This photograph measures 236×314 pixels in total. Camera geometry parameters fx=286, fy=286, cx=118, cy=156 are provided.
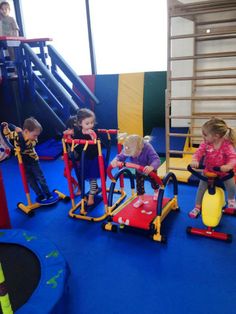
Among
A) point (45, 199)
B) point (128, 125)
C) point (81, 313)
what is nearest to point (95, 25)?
point (128, 125)

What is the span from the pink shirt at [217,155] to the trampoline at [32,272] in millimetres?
1636

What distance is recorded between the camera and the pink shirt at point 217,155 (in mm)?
2719

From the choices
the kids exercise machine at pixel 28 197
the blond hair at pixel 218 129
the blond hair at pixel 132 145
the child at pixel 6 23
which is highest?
the child at pixel 6 23

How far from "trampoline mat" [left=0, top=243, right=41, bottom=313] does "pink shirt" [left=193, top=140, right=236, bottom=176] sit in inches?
69.5

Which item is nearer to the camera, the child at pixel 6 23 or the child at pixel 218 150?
the child at pixel 218 150

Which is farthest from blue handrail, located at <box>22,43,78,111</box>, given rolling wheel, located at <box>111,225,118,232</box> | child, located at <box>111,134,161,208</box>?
rolling wheel, located at <box>111,225,118,232</box>

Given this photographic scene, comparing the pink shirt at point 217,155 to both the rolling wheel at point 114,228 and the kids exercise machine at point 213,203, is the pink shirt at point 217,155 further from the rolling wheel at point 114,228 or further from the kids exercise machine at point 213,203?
the rolling wheel at point 114,228

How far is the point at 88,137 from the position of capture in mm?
3211

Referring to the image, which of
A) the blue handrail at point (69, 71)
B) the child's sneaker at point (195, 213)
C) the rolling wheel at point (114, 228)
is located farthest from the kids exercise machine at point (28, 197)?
the blue handrail at point (69, 71)

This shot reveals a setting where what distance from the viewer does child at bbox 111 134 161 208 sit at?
2.75 metres

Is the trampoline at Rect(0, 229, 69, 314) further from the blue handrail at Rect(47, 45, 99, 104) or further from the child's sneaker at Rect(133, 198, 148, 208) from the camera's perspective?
the blue handrail at Rect(47, 45, 99, 104)

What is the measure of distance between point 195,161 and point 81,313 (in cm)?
165

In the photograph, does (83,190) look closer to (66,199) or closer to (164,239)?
(66,199)

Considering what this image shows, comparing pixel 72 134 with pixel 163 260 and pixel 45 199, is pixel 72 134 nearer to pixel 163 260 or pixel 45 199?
pixel 45 199
